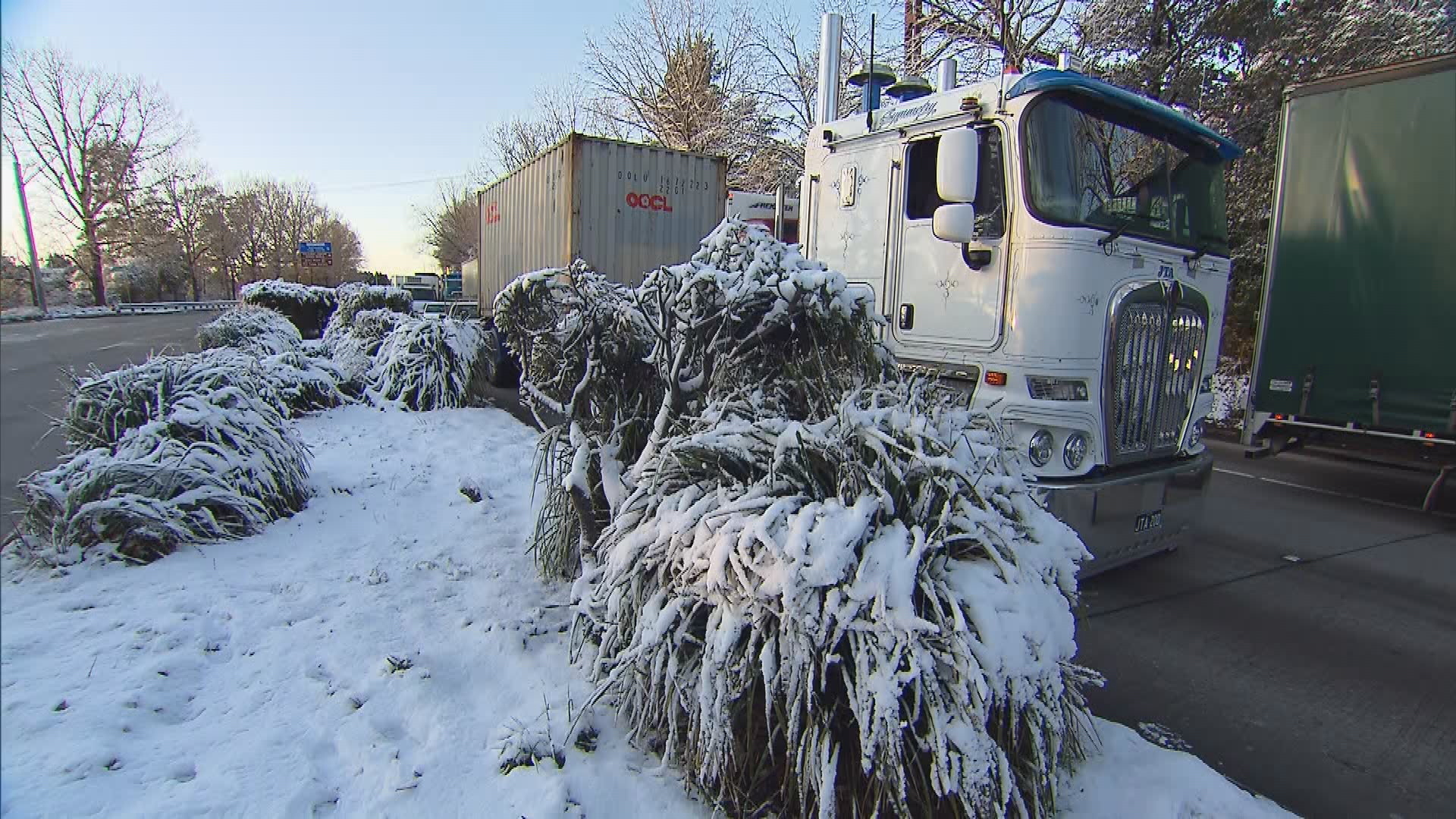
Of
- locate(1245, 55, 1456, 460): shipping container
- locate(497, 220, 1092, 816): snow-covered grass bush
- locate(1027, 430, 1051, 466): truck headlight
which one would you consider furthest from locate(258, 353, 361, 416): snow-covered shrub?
locate(1245, 55, 1456, 460): shipping container

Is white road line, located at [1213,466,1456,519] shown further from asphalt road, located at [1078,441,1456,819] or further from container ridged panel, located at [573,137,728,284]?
container ridged panel, located at [573,137,728,284]

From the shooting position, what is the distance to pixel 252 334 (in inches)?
493

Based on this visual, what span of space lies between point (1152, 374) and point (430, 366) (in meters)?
8.44

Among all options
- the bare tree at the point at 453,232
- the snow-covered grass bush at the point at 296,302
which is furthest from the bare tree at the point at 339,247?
the snow-covered grass bush at the point at 296,302

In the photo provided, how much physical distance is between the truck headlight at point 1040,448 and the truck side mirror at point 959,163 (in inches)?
57.6

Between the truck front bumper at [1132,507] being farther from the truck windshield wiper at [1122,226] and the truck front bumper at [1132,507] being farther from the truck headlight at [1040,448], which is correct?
the truck windshield wiper at [1122,226]

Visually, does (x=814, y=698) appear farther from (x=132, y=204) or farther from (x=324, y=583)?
(x=132, y=204)

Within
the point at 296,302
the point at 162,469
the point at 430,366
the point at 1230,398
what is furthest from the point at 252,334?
the point at 1230,398

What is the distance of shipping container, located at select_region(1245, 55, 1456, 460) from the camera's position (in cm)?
623

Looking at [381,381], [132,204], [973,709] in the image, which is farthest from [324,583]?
[132,204]

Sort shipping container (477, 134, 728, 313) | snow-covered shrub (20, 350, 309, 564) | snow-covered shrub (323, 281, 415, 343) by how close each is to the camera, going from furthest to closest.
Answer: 1. snow-covered shrub (323, 281, 415, 343)
2. shipping container (477, 134, 728, 313)
3. snow-covered shrub (20, 350, 309, 564)

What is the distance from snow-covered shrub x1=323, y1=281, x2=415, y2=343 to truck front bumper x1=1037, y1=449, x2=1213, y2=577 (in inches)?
495

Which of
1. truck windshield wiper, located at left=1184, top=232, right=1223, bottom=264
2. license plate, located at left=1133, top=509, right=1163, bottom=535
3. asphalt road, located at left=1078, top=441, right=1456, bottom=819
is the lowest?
asphalt road, located at left=1078, top=441, right=1456, bottom=819

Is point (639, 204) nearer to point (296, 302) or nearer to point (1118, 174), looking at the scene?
point (1118, 174)
